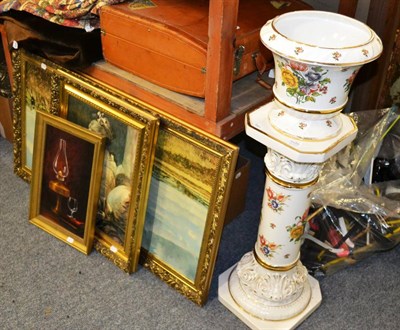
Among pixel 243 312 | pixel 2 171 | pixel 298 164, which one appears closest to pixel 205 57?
pixel 298 164

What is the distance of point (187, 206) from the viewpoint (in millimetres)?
1511

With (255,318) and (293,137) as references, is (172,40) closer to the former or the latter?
(293,137)

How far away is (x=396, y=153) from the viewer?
1.73 m

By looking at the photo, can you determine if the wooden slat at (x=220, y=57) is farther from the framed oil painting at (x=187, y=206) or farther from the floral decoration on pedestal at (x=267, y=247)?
the floral decoration on pedestal at (x=267, y=247)

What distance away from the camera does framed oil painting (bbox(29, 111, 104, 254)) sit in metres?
1.62

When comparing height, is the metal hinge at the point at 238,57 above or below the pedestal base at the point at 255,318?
above

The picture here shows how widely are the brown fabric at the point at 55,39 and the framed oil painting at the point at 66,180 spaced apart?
0.61 feet

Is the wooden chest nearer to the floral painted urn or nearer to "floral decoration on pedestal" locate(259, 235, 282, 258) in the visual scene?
the floral painted urn

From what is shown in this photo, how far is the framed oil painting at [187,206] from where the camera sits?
142 cm

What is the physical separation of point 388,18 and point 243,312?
0.98 metres

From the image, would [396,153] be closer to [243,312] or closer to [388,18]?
[388,18]

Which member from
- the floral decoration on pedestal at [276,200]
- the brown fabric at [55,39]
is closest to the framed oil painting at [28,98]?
the brown fabric at [55,39]

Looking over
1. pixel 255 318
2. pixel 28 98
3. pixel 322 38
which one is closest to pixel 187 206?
pixel 255 318

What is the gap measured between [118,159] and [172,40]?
1.32 feet
